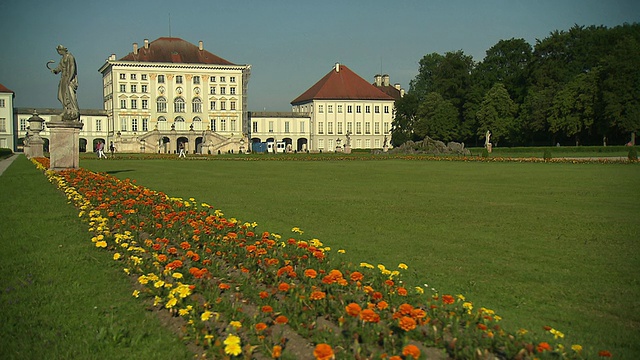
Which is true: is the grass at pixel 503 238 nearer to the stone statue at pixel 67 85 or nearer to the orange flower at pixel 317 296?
the orange flower at pixel 317 296

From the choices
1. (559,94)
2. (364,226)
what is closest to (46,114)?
→ (559,94)

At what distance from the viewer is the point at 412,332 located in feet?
13.0

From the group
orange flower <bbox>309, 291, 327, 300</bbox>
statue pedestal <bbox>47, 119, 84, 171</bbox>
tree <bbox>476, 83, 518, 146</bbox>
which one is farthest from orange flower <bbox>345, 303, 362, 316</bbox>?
tree <bbox>476, 83, 518, 146</bbox>

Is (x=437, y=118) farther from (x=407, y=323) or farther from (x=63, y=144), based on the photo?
(x=407, y=323)

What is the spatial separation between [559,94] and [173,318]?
182ft

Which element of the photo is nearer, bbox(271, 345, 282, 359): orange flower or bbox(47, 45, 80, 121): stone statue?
bbox(271, 345, 282, 359): orange flower

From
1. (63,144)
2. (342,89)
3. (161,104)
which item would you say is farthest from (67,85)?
(342,89)

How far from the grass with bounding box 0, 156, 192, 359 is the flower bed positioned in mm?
183

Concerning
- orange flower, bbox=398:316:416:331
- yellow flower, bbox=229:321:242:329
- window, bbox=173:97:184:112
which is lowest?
yellow flower, bbox=229:321:242:329

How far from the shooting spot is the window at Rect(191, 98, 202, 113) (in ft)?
272

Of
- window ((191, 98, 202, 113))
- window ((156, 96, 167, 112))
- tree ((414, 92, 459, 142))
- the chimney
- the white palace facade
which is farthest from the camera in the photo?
the chimney

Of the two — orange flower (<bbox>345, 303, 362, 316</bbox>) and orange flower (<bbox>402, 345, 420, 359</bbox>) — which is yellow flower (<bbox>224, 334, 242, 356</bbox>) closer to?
orange flower (<bbox>345, 303, 362, 316</bbox>)

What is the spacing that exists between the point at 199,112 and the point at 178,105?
2975 millimetres

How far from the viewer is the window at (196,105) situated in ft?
272
